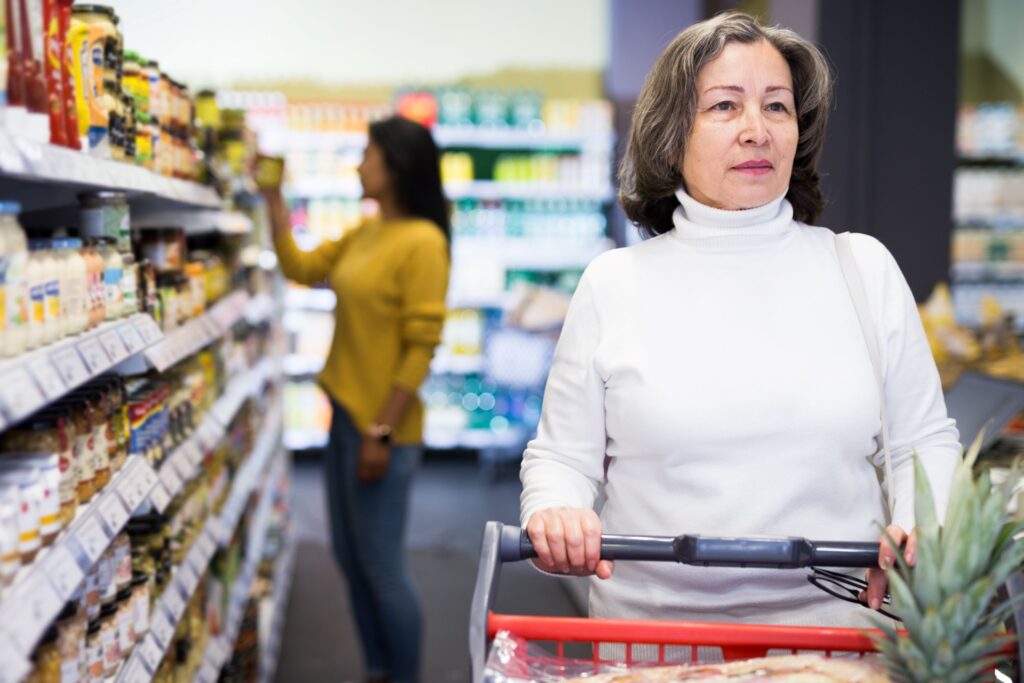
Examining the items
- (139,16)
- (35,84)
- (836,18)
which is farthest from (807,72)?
(836,18)

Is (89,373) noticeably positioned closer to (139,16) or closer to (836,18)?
(139,16)

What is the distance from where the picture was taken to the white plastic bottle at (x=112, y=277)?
193cm

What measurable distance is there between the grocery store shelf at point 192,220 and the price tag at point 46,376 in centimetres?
131

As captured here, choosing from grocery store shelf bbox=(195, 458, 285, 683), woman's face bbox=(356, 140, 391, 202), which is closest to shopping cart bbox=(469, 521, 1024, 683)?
grocery store shelf bbox=(195, 458, 285, 683)

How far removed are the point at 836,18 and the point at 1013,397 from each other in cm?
205

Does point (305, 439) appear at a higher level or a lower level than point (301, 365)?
lower

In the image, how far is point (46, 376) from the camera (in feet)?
4.47

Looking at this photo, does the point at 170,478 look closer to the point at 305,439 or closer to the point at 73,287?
the point at 73,287

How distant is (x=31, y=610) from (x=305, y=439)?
22.0 feet

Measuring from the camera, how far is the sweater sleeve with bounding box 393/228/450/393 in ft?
11.4

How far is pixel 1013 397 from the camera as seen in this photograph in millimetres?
2635

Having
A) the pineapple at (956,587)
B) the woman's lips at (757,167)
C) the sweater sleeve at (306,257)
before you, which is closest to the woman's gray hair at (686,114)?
the woman's lips at (757,167)

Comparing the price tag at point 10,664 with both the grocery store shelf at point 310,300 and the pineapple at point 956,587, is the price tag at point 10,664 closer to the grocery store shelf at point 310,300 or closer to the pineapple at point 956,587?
the pineapple at point 956,587

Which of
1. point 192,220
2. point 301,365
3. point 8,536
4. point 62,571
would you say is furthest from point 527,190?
point 8,536
